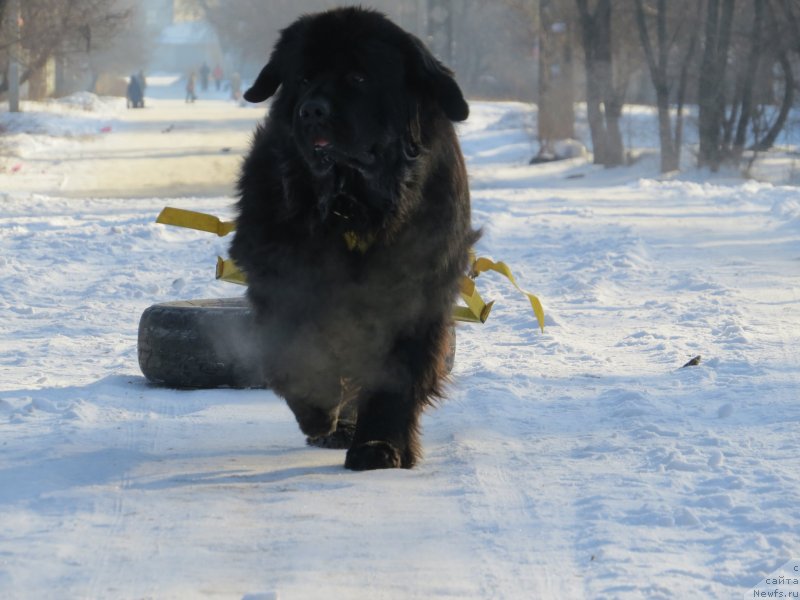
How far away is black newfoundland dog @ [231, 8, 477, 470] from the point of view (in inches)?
180

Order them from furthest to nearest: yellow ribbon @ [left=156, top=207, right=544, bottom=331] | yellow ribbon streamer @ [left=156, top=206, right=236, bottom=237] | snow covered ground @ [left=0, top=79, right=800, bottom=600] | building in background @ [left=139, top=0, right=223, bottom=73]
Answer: building in background @ [left=139, top=0, right=223, bottom=73] < yellow ribbon streamer @ [left=156, top=206, right=236, bottom=237] < yellow ribbon @ [left=156, top=207, right=544, bottom=331] < snow covered ground @ [left=0, top=79, right=800, bottom=600]

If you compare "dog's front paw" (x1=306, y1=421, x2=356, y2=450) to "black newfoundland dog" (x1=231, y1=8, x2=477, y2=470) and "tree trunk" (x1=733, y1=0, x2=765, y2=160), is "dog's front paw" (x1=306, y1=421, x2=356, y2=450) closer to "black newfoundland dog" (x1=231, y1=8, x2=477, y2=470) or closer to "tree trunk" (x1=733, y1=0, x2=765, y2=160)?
"black newfoundland dog" (x1=231, y1=8, x2=477, y2=470)

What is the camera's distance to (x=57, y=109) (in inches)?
1996

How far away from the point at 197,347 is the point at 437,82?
2157mm

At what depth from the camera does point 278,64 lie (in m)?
4.88

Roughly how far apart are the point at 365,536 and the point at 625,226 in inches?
444

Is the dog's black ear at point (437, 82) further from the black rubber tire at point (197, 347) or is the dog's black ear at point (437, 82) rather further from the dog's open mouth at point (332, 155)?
the black rubber tire at point (197, 347)

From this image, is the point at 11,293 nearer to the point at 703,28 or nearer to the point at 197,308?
the point at 197,308

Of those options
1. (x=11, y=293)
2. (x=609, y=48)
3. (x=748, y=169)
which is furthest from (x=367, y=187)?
(x=609, y=48)

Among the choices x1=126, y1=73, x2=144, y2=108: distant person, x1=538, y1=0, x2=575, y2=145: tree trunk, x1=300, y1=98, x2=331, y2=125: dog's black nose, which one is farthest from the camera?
x1=126, y1=73, x2=144, y2=108: distant person

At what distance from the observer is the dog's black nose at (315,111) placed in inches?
172

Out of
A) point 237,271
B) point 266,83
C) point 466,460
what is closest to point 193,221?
point 237,271

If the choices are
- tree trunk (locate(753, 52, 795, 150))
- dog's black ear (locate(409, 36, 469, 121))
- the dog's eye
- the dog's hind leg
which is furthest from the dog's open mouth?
tree trunk (locate(753, 52, 795, 150))

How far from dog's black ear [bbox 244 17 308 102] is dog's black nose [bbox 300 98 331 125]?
408 millimetres
